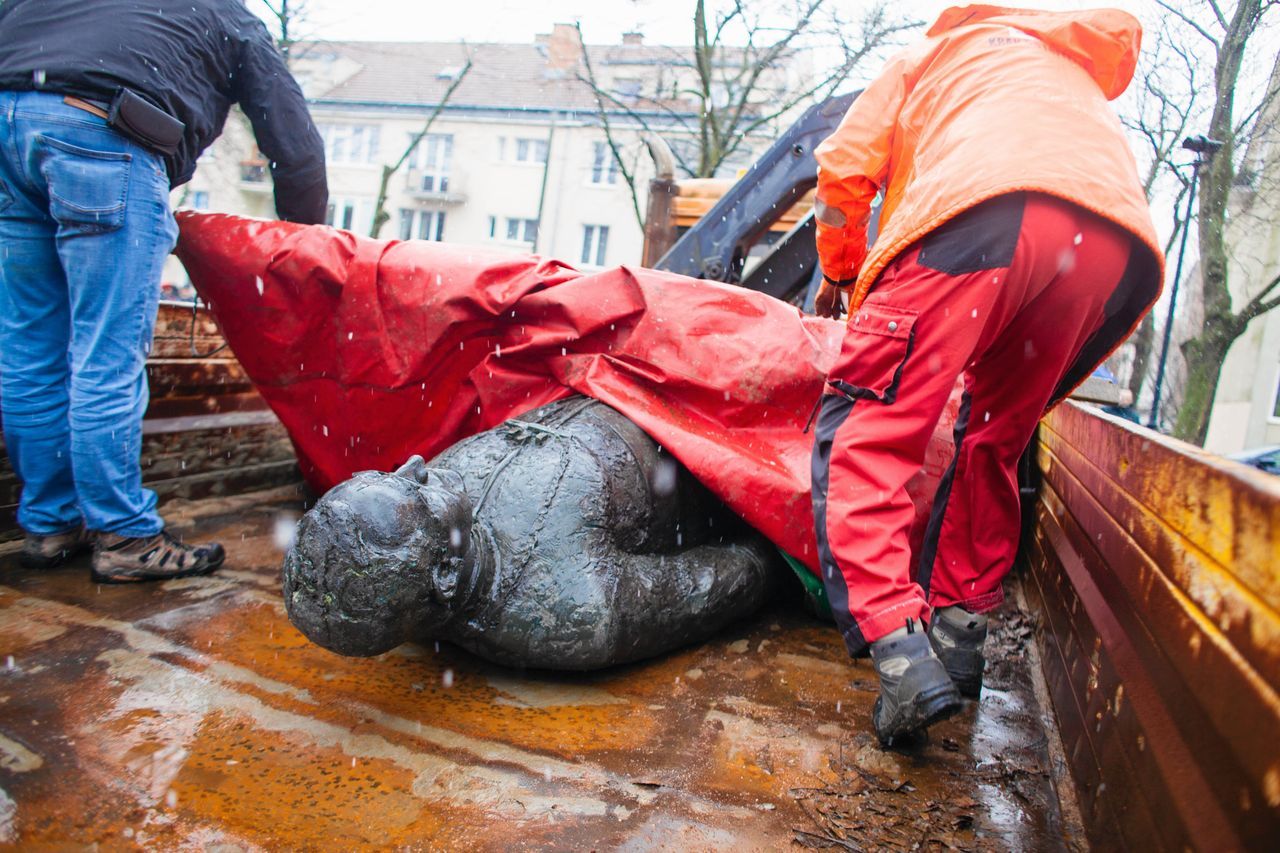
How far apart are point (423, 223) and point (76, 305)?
3068cm

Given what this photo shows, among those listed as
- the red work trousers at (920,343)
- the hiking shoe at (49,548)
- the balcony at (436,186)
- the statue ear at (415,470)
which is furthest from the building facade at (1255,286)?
the balcony at (436,186)

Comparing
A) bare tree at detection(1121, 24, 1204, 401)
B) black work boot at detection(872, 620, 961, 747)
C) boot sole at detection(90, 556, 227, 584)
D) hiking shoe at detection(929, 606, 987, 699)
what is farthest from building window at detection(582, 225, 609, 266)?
black work boot at detection(872, 620, 961, 747)

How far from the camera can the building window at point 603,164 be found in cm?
2703

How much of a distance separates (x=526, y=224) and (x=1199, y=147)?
24.5m

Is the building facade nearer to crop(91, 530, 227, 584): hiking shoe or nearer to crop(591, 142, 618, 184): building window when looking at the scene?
crop(91, 530, 227, 584): hiking shoe

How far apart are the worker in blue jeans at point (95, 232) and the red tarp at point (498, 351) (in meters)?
0.36

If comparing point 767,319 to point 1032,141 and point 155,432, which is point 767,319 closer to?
point 1032,141

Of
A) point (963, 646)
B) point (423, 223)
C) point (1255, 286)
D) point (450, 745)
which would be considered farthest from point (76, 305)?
point (423, 223)

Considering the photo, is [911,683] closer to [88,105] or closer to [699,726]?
[699,726]

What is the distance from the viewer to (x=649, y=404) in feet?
7.59

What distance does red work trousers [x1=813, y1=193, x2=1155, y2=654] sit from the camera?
163cm

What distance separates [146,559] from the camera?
2375 mm

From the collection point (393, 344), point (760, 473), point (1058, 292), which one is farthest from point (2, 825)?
point (1058, 292)

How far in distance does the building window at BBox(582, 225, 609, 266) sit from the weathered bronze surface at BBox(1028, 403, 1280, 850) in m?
27.0
